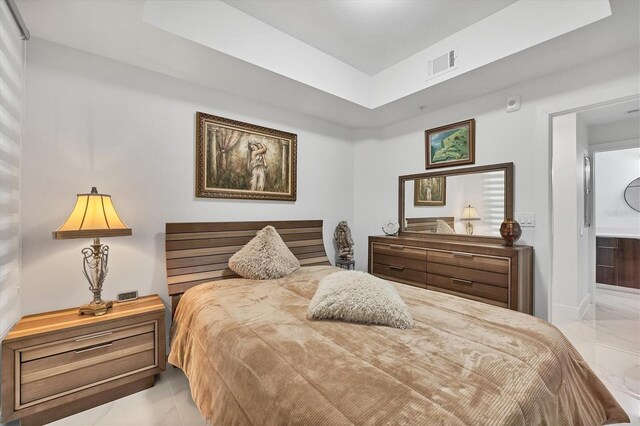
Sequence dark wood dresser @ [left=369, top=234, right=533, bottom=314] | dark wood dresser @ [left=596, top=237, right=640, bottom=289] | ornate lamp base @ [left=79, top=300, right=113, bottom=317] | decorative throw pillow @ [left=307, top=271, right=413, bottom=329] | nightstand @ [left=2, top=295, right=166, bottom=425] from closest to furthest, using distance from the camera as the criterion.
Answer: decorative throw pillow @ [left=307, top=271, right=413, bottom=329] → nightstand @ [left=2, top=295, right=166, bottom=425] → ornate lamp base @ [left=79, top=300, right=113, bottom=317] → dark wood dresser @ [left=369, top=234, right=533, bottom=314] → dark wood dresser @ [left=596, top=237, right=640, bottom=289]

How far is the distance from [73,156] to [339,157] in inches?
108

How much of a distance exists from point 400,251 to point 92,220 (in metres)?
2.82

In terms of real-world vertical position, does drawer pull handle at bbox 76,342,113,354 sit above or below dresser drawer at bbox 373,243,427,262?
below

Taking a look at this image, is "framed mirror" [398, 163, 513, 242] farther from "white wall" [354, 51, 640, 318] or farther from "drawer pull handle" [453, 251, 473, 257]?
"drawer pull handle" [453, 251, 473, 257]

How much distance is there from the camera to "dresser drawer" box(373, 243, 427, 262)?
9.82 feet

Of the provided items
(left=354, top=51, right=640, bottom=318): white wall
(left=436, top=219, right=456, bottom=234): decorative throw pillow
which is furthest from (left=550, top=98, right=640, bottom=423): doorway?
(left=436, top=219, right=456, bottom=234): decorative throw pillow

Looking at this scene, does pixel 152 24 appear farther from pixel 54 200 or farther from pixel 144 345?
pixel 144 345

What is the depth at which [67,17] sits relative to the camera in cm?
182

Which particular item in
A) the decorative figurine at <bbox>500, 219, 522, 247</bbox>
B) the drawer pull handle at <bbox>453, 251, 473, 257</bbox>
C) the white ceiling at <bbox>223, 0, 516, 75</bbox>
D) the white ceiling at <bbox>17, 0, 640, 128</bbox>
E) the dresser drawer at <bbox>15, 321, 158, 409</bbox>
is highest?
the white ceiling at <bbox>223, 0, 516, 75</bbox>

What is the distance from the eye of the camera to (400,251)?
3.20 m

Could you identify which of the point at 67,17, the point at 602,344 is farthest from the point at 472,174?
the point at 67,17

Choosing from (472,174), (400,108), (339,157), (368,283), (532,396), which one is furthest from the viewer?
(339,157)

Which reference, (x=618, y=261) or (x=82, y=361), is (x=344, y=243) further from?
(x=618, y=261)

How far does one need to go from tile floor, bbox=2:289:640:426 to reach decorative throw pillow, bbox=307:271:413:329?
3.59 feet
